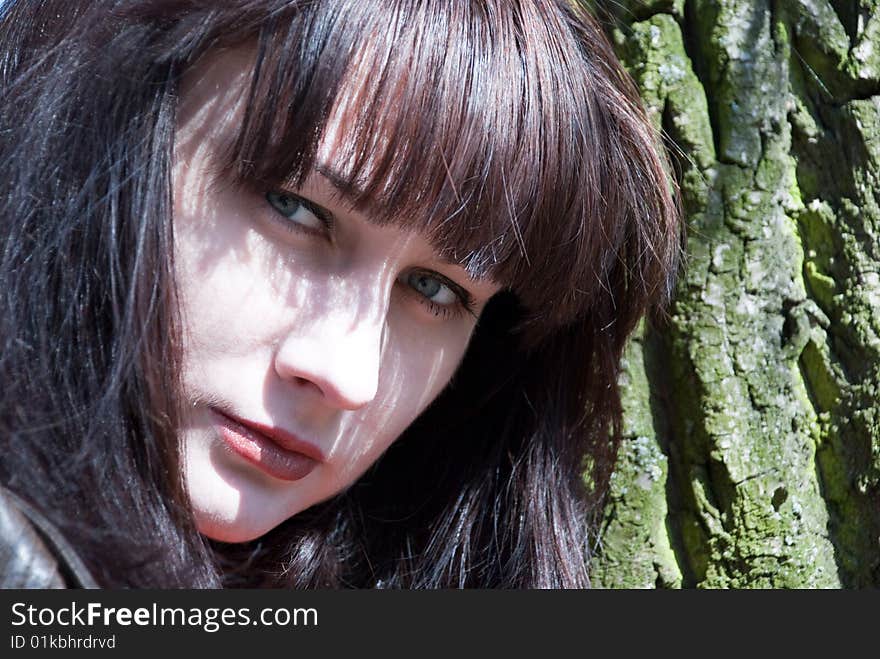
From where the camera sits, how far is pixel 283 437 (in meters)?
1.33

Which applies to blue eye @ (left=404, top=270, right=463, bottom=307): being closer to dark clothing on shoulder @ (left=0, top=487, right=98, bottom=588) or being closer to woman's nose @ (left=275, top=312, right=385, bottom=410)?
woman's nose @ (left=275, top=312, right=385, bottom=410)

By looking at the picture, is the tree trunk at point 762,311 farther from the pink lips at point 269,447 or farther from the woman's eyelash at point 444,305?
the pink lips at point 269,447

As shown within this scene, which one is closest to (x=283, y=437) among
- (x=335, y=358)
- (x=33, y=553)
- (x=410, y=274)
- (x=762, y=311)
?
(x=335, y=358)

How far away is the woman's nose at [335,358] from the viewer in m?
1.27

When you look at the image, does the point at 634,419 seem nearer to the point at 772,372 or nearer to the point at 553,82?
the point at 772,372

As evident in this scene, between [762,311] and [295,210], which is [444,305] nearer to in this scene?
[295,210]

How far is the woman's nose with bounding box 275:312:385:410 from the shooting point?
1266 millimetres

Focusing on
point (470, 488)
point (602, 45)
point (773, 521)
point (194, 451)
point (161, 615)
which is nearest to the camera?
point (161, 615)

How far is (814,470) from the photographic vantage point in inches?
68.4

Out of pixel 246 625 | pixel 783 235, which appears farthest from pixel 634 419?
pixel 246 625

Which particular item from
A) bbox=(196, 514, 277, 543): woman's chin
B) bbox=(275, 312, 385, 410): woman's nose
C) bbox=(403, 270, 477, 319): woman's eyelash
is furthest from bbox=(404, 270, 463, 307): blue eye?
bbox=(196, 514, 277, 543): woman's chin

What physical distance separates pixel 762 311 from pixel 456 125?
2.43 feet

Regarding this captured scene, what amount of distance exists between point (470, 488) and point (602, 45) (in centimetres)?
85

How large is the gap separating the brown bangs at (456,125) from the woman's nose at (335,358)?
0.15m
